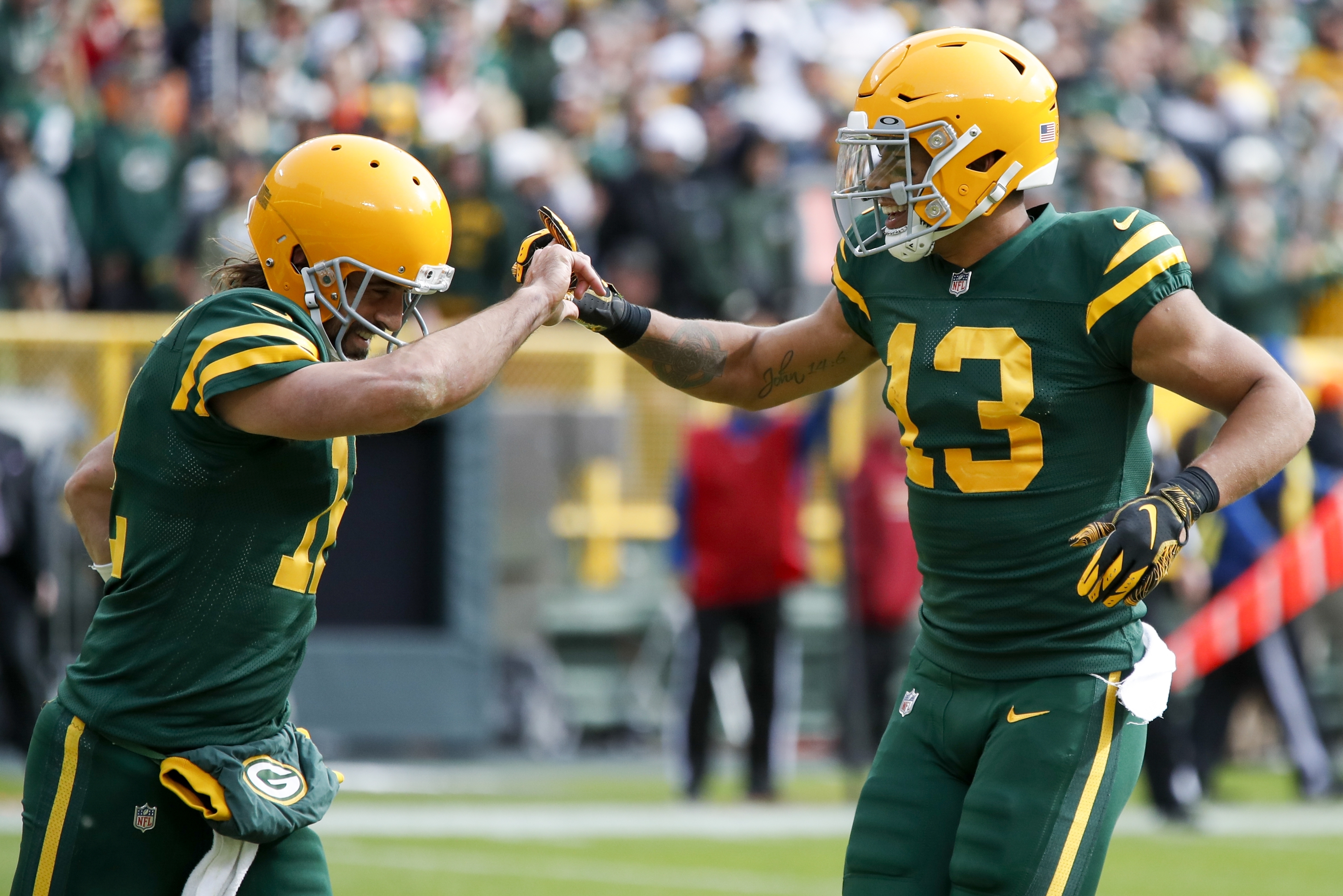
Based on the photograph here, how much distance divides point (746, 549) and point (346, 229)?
5.86m

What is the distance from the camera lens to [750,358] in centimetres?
425

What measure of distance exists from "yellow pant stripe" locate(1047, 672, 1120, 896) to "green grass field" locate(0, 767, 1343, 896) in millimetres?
3153

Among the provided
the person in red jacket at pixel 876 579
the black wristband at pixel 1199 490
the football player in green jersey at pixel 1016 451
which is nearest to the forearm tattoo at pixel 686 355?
the football player in green jersey at pixel 1016 451

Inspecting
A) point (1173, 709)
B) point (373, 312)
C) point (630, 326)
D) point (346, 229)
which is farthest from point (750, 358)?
point (1173, 709)

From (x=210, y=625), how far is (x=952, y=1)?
504 inches

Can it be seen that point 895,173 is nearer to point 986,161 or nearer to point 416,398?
point 986,161

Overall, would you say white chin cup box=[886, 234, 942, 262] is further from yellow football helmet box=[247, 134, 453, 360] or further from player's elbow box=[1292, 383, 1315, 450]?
yellow football helmet box=[247, 134, 453, 360]

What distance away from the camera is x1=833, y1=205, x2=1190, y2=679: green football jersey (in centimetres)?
349

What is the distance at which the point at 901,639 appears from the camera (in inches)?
403

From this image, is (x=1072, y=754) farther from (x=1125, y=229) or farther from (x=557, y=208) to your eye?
(x=557, y=208)

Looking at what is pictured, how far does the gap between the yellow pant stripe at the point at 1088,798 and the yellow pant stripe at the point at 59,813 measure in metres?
1.81

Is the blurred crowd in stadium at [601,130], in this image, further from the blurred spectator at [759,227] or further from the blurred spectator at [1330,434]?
the blurred spectator at [1330,434]

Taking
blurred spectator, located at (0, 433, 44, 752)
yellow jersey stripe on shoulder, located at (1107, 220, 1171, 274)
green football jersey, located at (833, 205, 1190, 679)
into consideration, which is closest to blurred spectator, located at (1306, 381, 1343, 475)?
blurred spectator, located at (0, 433, 44, 752)

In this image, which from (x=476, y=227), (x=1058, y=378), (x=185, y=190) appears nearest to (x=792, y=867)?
(x=1058, y=378)
